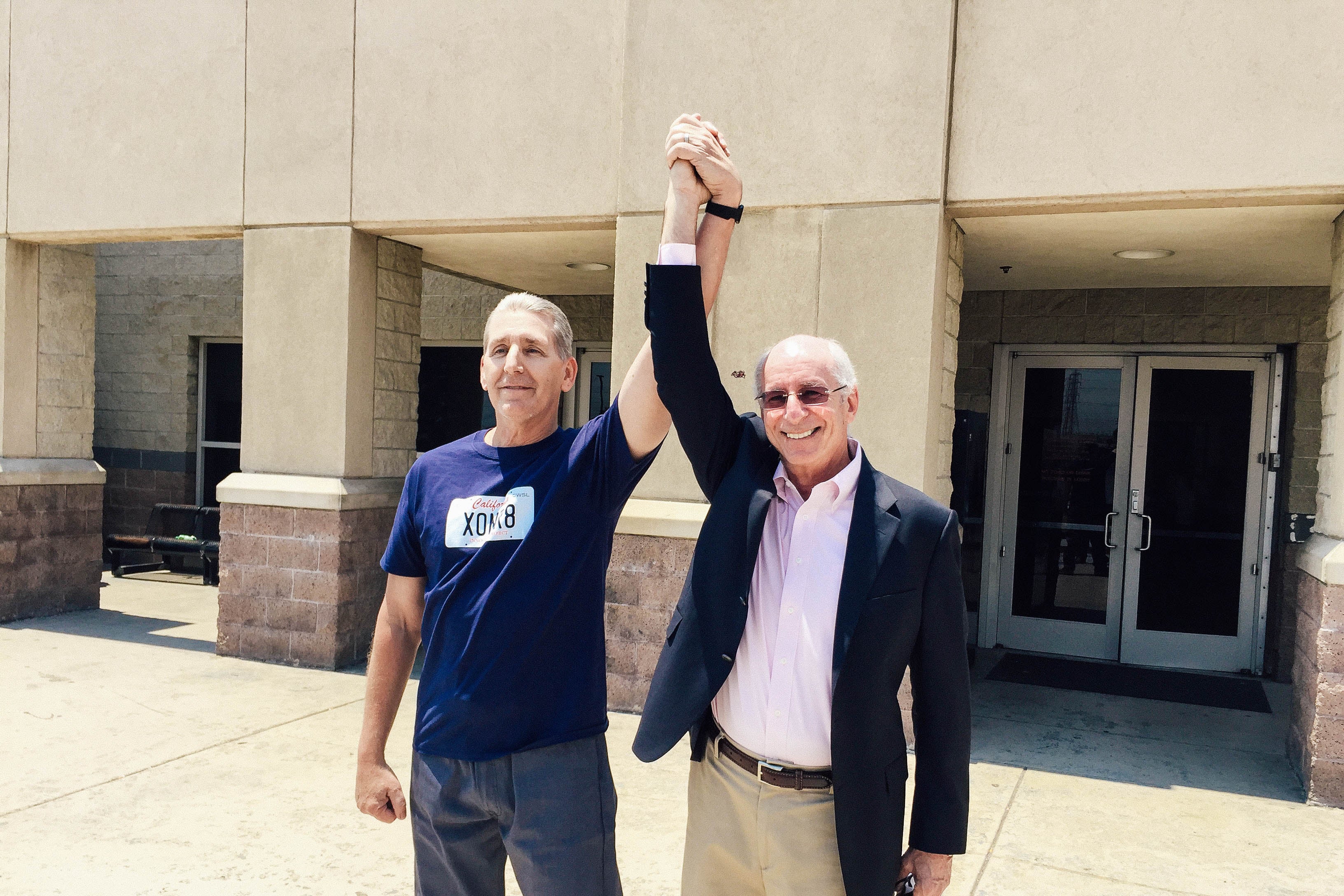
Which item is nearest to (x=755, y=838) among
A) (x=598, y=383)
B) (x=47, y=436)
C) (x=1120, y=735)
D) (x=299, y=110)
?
(x=1120, y=735)

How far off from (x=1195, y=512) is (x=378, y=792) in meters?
7.28

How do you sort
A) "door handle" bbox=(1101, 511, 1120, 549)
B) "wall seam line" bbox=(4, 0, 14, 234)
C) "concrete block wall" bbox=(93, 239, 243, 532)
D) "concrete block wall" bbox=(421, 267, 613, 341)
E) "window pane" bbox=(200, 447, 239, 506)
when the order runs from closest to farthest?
"wall seam line" bbox=(4, 0, 14, 234)
"door handle" bbox=(1101, 511, 1120, 549)
"concrete block wall" bbox=(421, 267, 613, 341)
"concrete block wall" bbox=(93, 239, 243, 532)
"window pane" bbox=(200, 447, 239, 506)

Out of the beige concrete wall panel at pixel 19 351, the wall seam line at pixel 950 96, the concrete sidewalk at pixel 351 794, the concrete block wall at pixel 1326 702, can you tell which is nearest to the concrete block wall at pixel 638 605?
the concrete sidewalk at pixel 351 794

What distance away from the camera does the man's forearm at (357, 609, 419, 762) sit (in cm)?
236

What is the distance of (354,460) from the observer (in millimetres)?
6816

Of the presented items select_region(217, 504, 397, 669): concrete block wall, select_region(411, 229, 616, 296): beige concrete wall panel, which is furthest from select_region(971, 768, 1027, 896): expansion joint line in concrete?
select_region(217, 504, 397, 669): concrete block wall

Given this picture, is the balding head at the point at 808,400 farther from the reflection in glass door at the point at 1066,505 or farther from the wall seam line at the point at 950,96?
the reflection in glass door at the point at 1066,505

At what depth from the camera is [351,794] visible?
459cm

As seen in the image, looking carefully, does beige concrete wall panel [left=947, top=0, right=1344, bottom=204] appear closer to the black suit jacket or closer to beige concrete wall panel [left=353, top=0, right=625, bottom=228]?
beige concrete wall panel [left=353, top=0, right=625, bottom=228]

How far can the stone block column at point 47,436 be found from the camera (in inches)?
307

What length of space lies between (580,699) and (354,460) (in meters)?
5.01

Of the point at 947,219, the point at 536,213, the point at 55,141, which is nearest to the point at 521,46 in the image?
the point at 536,213

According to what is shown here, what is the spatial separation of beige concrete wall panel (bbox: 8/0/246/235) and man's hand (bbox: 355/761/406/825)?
5.60 m

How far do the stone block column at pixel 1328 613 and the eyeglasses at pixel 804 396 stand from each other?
12.5 feet
